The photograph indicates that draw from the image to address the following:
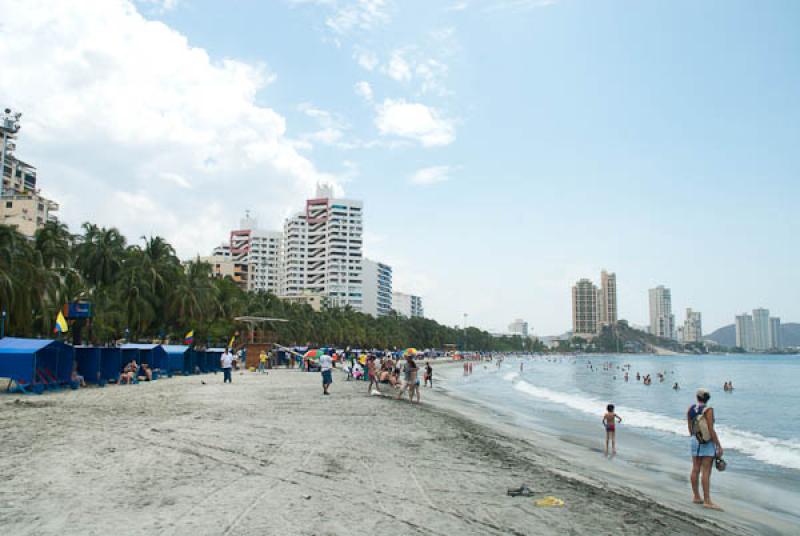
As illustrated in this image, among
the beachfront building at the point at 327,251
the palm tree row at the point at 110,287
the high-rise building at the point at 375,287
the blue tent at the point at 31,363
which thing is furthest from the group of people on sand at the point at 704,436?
the high-rise building at the point at 375,287

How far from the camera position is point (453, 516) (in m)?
6.62

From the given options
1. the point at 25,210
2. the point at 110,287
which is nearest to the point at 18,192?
the point at 25,210

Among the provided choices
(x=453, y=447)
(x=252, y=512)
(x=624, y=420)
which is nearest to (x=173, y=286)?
(x=624, y=420)

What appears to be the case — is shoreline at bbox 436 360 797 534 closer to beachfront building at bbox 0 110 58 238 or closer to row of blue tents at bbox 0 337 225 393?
row of blue tents at bbox 0 337 225 393

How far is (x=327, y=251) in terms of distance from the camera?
167m

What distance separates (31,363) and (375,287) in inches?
6404

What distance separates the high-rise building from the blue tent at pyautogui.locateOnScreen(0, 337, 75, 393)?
152 meters

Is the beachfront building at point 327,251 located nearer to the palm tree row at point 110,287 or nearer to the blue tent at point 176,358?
the palm tree row at point 110,287

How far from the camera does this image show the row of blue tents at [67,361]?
760 inches

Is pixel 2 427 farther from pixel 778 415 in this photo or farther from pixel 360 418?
pixel 778 415

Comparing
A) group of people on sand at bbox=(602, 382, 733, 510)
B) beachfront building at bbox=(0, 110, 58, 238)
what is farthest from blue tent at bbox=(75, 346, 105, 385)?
beachfront building at bbox=(0, 110, 58, 238)

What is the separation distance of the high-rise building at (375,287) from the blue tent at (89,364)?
489 feet

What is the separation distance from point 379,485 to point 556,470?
15.4ft

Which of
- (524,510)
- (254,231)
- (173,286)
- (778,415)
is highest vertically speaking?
(254,231)
